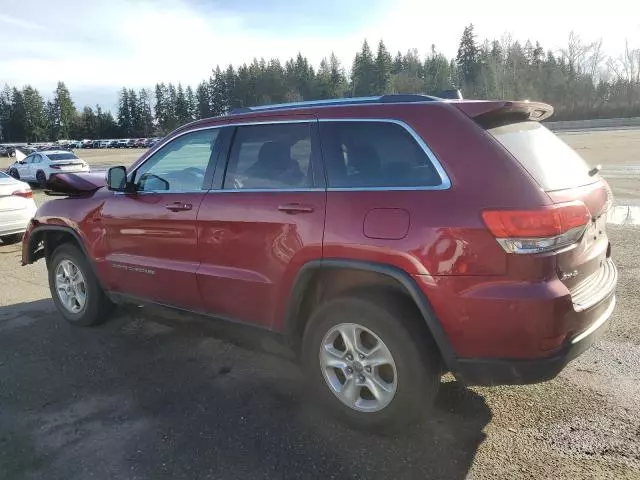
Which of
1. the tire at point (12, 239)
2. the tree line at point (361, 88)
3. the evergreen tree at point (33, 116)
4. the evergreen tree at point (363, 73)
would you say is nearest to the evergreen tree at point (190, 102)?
the tree line at point (361, 88)

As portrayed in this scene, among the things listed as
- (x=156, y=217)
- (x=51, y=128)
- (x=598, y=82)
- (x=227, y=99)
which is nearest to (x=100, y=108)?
(x=51, y=128)

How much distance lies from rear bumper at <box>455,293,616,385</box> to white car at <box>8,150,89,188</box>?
73.2 feet

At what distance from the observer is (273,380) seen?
151 inches

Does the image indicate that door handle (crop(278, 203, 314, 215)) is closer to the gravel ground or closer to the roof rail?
the roof rail

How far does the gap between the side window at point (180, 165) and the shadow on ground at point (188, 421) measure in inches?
51.0

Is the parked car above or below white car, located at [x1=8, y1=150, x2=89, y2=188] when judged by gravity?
above

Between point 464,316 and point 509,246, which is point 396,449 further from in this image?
point 509,246

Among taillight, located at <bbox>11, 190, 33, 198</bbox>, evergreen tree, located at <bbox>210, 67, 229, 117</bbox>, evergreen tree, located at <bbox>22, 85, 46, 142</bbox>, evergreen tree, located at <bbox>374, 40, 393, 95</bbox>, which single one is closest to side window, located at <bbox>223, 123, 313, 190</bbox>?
taillight, located at <bbox>11, 190, 33, 198</bbox>

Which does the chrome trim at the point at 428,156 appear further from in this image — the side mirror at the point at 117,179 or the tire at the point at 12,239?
Result: the tire at the point at 12,239

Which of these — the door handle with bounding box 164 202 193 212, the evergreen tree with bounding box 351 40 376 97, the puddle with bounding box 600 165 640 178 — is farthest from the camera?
the evergreen tree with bounding box 351 40 376 97

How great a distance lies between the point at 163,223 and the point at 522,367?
2.69 m

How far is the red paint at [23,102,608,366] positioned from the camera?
101 inches

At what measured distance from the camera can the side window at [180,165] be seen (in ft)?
12.8

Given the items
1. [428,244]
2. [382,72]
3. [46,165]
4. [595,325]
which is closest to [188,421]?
[428,244]
